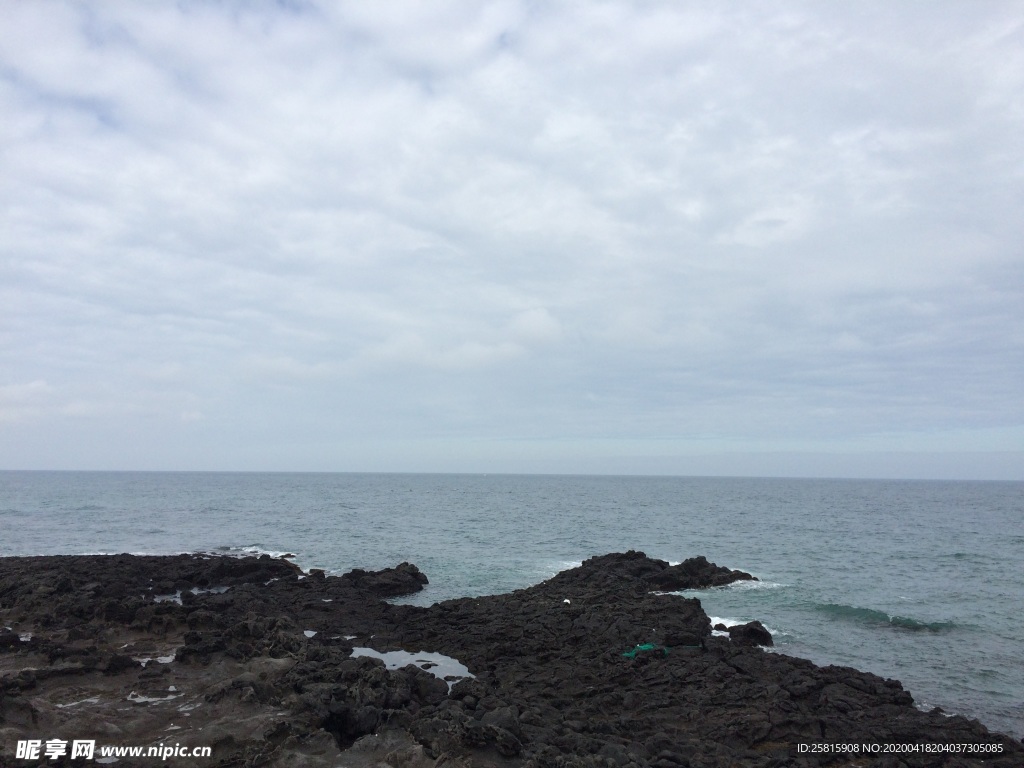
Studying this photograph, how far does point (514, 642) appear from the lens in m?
24.2

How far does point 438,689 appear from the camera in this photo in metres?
18.0

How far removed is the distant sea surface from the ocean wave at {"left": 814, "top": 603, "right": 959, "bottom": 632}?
0.42 ft

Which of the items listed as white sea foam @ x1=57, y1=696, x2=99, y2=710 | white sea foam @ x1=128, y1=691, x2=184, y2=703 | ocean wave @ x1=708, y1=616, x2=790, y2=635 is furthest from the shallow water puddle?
ocean wave @ x1=708, y1=616, x2=790, y2=635

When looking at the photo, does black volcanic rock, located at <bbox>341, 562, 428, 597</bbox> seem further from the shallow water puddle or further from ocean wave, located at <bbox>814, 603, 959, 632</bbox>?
ocean wave, located at <bbox>814, 603, 959, 632</bbox>

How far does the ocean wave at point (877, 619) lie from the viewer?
3034 centimetres

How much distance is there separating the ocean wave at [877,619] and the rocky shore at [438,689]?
8757 millimetres

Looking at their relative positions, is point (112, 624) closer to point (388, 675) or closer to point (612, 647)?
point (388, 675)

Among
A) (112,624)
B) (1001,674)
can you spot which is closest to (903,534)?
(1001,674)

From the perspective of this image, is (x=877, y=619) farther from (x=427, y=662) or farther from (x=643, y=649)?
(x=427, y=662)

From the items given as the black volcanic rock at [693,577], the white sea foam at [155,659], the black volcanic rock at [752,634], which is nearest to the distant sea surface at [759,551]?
the black volcanic rock at [693,577]

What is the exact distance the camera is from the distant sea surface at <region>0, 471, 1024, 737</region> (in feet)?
86.7

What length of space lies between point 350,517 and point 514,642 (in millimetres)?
62058

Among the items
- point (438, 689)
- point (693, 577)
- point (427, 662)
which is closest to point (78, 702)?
point (438, 689)

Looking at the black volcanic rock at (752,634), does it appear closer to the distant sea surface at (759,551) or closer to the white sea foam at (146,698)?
the distant sea surface at (759,551)
